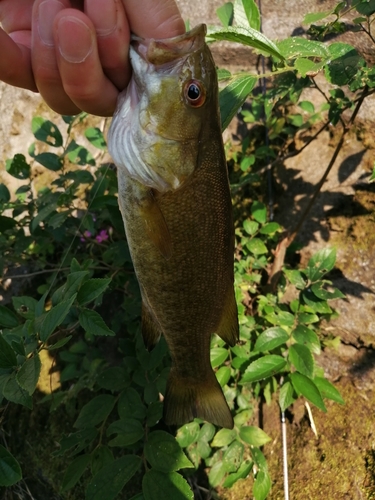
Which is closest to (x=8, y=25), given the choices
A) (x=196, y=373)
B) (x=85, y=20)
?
(x=85, y=20)

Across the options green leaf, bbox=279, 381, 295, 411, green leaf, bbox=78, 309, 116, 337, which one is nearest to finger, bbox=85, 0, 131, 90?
green leaf, bbox=78, 309, 116, 337

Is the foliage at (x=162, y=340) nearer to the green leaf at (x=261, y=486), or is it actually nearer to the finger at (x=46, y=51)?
the green leaf at (x=261, y=486)

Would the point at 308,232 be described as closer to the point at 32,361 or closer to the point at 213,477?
the point at 213,477

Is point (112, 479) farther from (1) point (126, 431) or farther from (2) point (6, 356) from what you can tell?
(2) point (6, 356)

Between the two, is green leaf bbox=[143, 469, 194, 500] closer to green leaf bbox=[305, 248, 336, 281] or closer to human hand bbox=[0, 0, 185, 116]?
green leaf bbox=[305, 248, 336, 281]

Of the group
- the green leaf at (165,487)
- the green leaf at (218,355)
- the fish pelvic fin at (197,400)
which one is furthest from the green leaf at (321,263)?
the green leaf at (165,487)

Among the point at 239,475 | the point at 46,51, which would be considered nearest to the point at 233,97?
the point at 46,51
